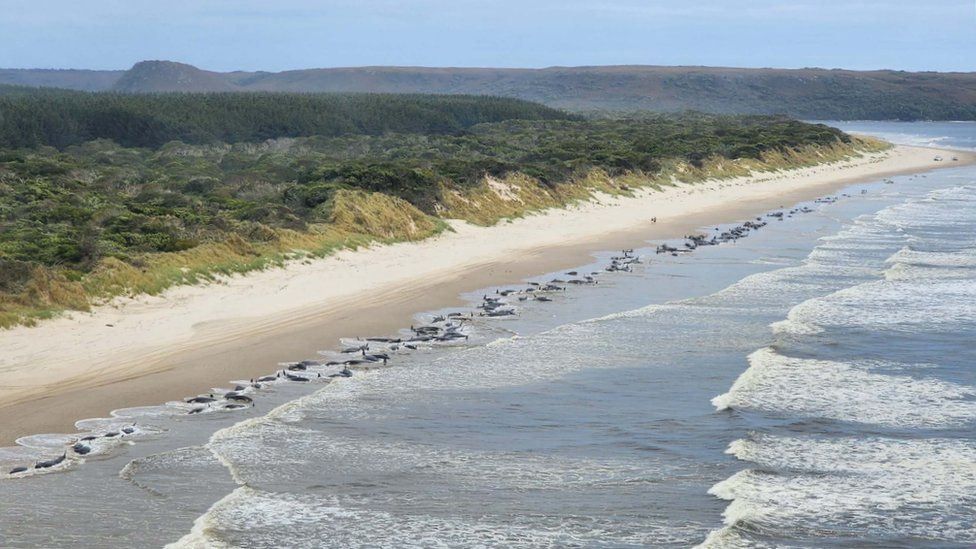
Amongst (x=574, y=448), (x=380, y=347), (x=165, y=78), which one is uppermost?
(x=165, y=78)

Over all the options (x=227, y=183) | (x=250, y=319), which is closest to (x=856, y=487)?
(x=250, y=319)

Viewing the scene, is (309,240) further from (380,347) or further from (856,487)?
(856,487)

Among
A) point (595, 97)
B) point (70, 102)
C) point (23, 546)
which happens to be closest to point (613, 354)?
point (23, 546)

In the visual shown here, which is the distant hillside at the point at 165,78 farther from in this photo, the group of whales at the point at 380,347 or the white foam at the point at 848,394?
the white foam at the point at 848,394

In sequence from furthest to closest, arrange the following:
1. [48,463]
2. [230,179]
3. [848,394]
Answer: [230,179], [848,394], [48,463]

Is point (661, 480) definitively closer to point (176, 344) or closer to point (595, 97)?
point (176, 344)

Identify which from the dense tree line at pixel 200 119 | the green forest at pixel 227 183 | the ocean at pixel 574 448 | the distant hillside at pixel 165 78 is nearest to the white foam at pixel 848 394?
the ocean at pixel 574 448

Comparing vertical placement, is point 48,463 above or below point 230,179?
below
